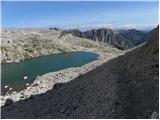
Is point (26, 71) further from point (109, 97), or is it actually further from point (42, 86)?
point (109, 97)

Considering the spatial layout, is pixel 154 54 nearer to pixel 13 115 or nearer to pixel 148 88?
pixel 148 88

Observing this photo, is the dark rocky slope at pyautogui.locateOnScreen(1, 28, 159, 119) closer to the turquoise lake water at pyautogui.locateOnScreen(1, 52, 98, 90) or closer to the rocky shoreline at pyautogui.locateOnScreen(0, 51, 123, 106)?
the rocky shoreline at pyautogui.locateOnScreen(0, 51, 123, 106)

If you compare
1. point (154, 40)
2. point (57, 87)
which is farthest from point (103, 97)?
point (57, 87)

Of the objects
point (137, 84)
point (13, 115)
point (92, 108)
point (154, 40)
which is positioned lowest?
point (13, 115)

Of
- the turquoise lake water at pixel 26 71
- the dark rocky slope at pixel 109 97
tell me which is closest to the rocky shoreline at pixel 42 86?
the dark rocky slope at pixel 109 97

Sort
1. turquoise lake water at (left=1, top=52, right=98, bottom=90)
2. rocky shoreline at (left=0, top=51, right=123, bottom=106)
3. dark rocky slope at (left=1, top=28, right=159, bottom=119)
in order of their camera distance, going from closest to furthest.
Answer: dark rocky slope at (left=1, top=28, right=159, bottom=119) → rocky shoreline at (left=0, top=51, right=123, bottom=106) → turquoise lake water at (left=1, top=52, right=98, bottom=90)

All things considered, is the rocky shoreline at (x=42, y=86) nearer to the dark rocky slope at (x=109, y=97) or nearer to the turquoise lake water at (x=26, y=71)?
the dark rocky slope at (x=109, y=97)

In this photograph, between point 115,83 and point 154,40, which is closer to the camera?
point 115,83

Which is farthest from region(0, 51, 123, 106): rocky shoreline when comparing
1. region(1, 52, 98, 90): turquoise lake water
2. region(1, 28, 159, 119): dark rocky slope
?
region(1, 52, 98, 90): turquoise lake water
